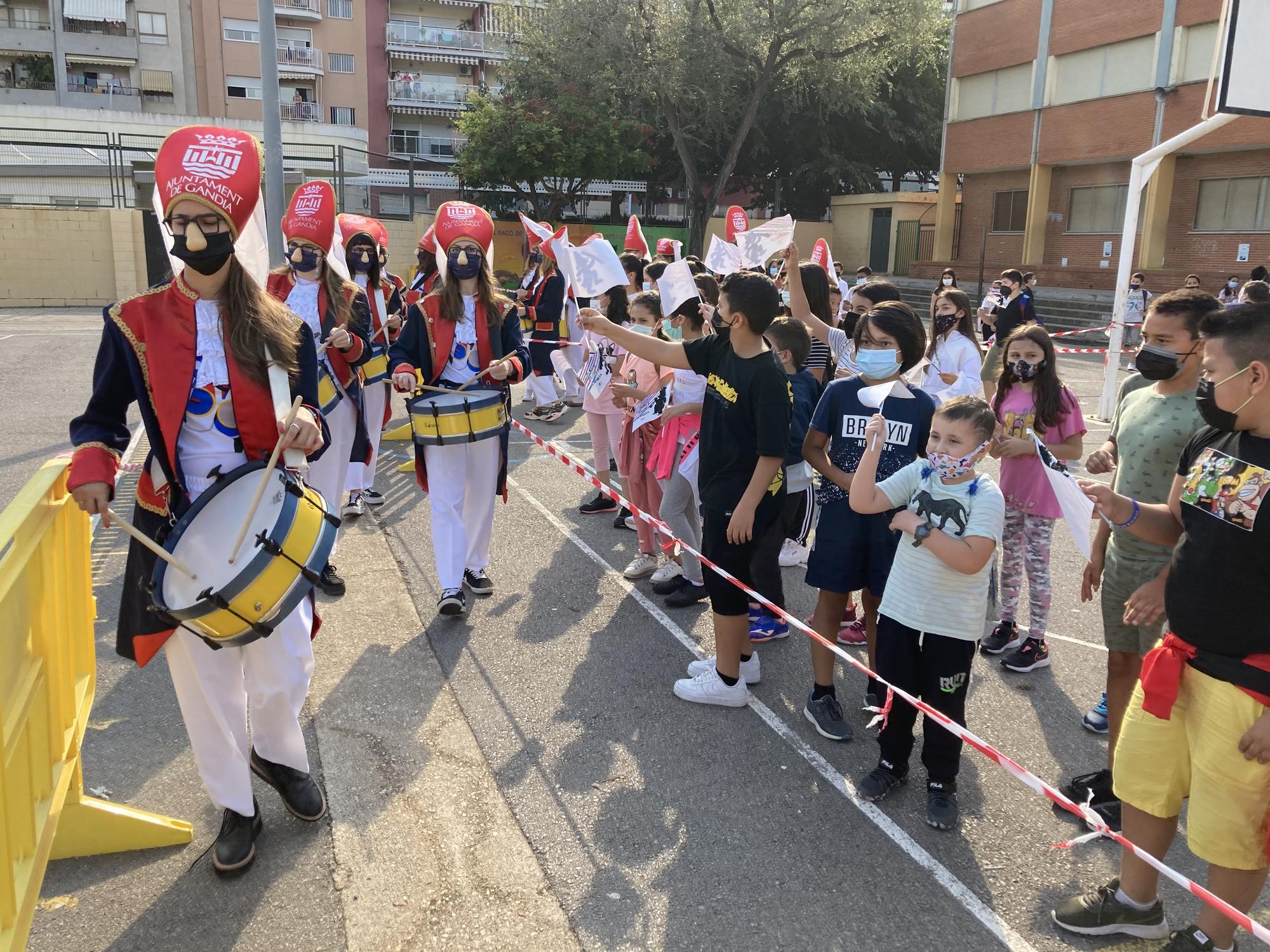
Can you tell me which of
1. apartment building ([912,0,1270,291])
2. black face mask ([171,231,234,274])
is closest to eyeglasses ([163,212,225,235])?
black face mask ([171,231,234,274])

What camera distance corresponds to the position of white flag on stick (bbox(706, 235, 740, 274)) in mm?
7145

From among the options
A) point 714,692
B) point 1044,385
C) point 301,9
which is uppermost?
point 301,9

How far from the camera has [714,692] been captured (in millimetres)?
4512

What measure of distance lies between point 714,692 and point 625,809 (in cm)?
93

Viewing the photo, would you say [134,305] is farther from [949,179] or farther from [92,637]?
[949,179]

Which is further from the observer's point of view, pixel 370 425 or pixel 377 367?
pixel 370 425

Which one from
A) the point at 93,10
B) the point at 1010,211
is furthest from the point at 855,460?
the point at 93,10

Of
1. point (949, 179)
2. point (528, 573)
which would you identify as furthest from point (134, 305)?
point (949, 179)

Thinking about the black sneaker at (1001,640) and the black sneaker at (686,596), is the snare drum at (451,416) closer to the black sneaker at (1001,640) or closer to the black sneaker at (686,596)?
the black sneaker at (686,596)

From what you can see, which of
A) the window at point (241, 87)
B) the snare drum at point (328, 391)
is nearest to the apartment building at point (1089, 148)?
the snare drum at point (328, 391)

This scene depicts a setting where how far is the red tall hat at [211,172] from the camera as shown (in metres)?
3.05

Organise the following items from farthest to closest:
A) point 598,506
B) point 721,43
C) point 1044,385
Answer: point 721,43, point 598,506, point 1044,385

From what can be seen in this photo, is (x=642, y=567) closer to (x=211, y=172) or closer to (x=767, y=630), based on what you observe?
(x=767, y=630)

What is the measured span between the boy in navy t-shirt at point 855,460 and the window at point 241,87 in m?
48.3
